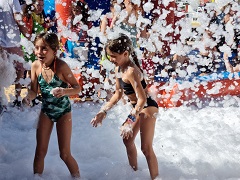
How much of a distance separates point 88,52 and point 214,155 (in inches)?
102

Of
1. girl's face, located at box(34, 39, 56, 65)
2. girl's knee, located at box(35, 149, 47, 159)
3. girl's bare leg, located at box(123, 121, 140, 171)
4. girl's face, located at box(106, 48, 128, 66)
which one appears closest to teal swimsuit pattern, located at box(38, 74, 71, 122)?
girl's face, located at box(34, 39, 56, 65)

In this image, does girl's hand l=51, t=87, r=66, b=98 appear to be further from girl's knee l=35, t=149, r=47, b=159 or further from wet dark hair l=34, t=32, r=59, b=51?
girl's knee l=35, t=149, r=47, b=159

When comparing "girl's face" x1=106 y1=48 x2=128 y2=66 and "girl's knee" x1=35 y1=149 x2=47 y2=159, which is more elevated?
"girl's face" x1=106 y1=48 x2=128 y2=66

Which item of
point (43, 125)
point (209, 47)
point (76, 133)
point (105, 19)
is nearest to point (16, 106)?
point (76, 133)

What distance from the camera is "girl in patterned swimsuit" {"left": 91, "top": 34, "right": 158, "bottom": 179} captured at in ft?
9.24

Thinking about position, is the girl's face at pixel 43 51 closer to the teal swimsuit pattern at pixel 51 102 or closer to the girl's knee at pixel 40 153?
the teal swimsuit pattern at pixel 51 102

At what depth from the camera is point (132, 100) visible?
305 centimetres

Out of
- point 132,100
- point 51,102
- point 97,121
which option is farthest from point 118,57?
point 51,102

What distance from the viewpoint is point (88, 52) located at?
5.61 meters

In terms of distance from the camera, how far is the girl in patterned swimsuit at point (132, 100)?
111 inches

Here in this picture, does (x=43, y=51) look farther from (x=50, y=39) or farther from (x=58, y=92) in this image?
(x=58, y=92)

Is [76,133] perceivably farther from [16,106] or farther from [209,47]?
[209,47]

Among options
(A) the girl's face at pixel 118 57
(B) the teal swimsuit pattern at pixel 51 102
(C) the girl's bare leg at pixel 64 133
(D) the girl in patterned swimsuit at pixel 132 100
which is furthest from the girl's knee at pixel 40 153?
(A) the girl's face at pixel 118 57

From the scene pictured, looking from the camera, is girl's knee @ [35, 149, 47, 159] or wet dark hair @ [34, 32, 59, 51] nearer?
wet dark hair @ [34, 32, 59, 51]
